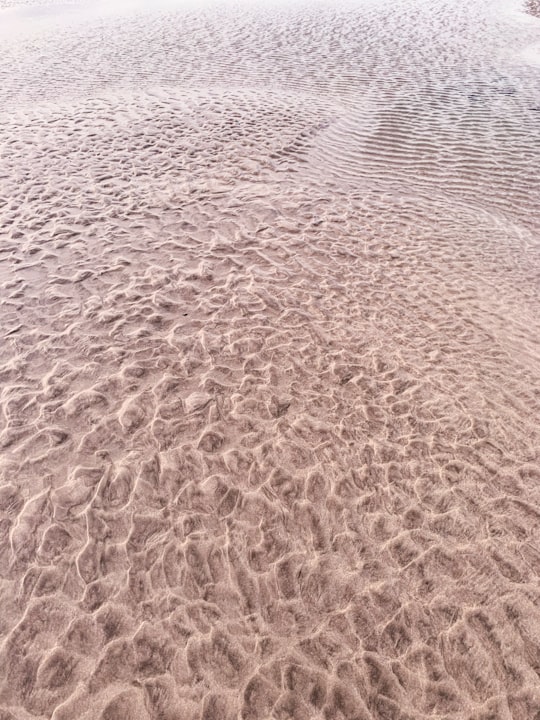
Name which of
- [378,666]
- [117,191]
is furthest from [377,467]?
[117,191]

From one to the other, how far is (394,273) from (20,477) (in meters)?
6.08

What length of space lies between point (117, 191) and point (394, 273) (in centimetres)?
597

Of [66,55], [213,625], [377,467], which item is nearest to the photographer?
[213,625]

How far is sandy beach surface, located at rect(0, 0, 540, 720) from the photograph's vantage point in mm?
3883

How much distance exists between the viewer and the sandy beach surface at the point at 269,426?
388 centimetres

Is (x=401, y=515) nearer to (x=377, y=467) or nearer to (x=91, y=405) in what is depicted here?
(x=377, y=467)

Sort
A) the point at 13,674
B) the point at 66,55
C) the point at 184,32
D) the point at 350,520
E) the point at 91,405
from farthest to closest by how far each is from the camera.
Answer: the point at 184,32 → the point at 66,55 → the point at 91,405 → the point at 350,520 → the point at 13,674

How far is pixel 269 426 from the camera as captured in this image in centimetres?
561

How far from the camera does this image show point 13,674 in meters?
3.76

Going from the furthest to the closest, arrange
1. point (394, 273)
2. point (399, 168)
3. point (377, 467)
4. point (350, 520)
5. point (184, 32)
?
point (184, 32), point (399, 168), point (394, 273), point (377, 467), point (350, 520)

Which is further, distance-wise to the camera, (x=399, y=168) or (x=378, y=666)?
(x=399, y=168)

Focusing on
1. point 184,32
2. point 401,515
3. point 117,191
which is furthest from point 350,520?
point 184,32

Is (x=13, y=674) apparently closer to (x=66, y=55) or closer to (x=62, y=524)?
(x=62, y=524)

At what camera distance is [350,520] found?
4.79 meters
